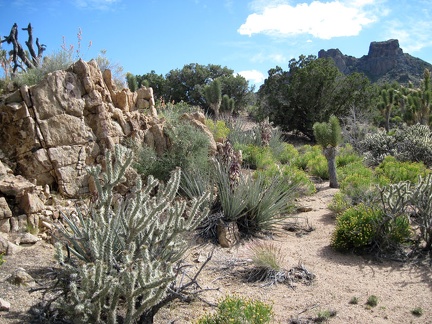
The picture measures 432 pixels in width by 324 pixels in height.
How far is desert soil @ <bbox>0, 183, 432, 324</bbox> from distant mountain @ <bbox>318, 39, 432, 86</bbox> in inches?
2166

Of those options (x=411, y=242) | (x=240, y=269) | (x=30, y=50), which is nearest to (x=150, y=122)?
(x=240, y=269)

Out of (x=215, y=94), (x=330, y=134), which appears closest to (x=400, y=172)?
(x=330, y=134)

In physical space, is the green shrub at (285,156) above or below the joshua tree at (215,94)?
below

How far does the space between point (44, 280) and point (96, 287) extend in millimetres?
1836

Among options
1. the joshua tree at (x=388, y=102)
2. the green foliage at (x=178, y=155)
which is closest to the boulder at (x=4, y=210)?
the green foliage at (x=178, y=155)

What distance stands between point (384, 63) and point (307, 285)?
68.0 metres

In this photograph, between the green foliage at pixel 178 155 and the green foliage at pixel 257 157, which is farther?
the green foliage at pixel 257 157

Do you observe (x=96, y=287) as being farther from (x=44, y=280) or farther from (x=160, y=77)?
(x=160, y=77)

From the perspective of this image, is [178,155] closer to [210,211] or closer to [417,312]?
[210,211]

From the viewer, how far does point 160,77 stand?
34188 millimetres

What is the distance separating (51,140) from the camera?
8148 millimetres

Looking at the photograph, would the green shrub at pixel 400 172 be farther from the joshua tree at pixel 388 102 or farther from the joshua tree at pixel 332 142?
the joshua tree at pixel 388 102

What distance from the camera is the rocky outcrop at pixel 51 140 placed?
23.2ft

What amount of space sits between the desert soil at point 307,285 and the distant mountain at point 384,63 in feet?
181
